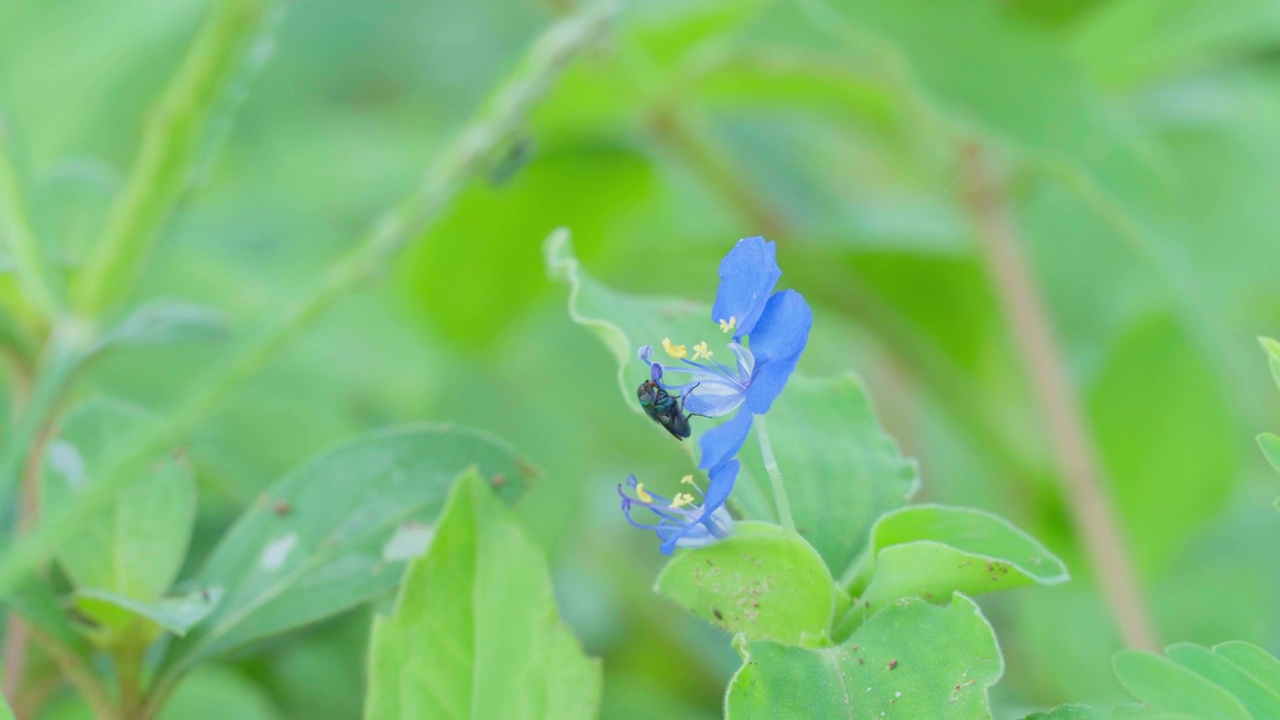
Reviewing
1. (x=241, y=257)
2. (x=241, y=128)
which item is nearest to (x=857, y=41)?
(x=241, y=257)

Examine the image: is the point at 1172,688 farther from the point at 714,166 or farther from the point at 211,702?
the point at 714,166

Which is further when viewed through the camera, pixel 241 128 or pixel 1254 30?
pixel 241 128

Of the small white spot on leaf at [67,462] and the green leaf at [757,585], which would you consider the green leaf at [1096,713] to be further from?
the small white spot on leaf at [67,462]

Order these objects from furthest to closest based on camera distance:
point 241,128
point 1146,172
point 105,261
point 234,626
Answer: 1. point 241,128
2. point 1146,172
3. point 105,261
4. point 234,626

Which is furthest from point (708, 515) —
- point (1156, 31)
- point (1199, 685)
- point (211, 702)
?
point (1156, 31)

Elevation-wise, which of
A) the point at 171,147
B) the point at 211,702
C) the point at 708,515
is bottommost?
the point at 211,702

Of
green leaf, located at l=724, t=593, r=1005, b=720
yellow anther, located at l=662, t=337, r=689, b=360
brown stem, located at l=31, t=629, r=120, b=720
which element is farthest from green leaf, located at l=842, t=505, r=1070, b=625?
brown stem, located at l=31, t=629, r=120, b=720

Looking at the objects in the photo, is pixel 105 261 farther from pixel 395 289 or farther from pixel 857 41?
pixel 395 289
